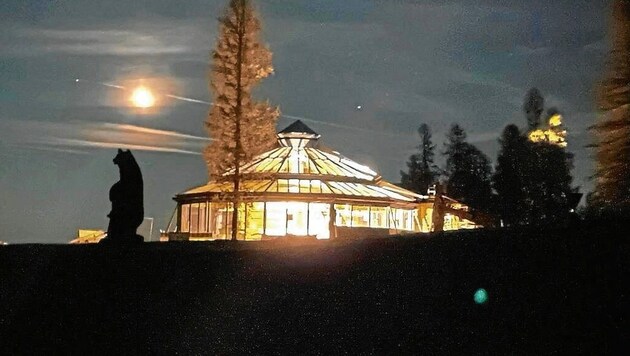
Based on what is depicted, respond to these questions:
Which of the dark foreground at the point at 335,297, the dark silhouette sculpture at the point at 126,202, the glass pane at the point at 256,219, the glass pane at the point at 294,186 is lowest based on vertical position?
the dark foreground at the point at 335,297

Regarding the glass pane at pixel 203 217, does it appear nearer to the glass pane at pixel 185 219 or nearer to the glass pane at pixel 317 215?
the glass pane at pixel 185 219

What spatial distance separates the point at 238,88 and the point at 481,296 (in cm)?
2601

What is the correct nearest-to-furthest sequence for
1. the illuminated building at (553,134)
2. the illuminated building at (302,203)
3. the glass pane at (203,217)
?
the illuminated building at (302,203) < the glass pane at (203,217) < the illuminated building at (553,134)

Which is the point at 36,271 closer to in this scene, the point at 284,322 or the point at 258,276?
the point at 258,276

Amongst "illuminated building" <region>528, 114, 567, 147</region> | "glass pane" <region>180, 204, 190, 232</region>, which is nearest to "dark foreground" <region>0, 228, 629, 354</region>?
"glass pane" <region>180, 204, 190, 232</region>

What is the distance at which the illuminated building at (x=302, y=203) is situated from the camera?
1845 inches

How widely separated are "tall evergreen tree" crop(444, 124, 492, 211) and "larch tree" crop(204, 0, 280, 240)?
56.7 ft

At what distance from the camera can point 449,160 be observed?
72688 millimetres

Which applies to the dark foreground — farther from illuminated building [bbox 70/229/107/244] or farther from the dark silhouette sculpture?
illuminated building [bbox 70/229/107/244]

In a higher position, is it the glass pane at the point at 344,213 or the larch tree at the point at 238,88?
the larch tree at the point at 238,88

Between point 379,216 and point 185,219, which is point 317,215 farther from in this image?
point 185,219

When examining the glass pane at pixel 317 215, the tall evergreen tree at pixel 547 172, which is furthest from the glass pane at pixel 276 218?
the tall evergreen tree at pixel 547 172

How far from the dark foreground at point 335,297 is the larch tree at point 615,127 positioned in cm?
460

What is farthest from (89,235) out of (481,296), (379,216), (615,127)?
(481,296)
